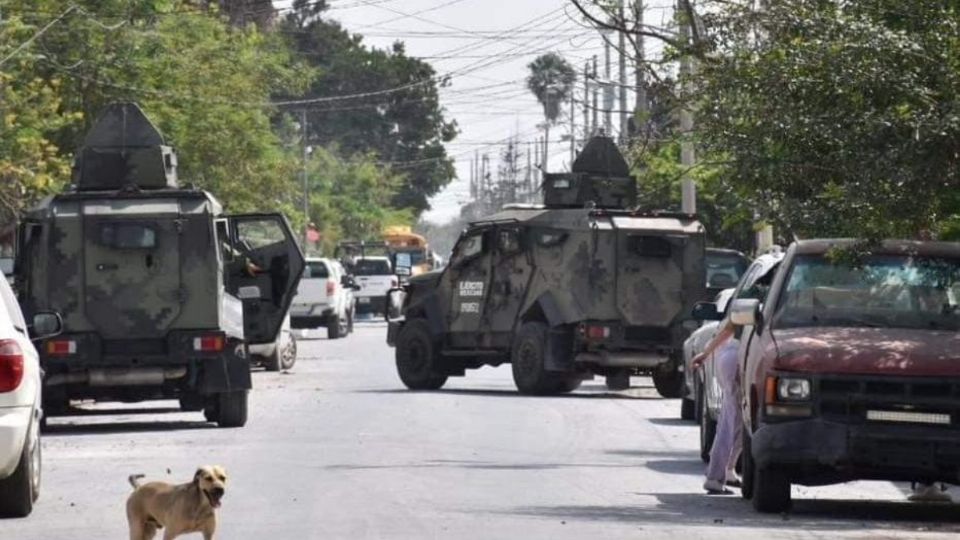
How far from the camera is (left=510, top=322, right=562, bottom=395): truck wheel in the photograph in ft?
103

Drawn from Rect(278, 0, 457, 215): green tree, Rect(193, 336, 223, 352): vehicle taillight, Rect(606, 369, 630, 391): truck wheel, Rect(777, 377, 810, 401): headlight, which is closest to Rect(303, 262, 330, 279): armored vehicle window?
Rect(606, 369, 630, 391): truck wheel

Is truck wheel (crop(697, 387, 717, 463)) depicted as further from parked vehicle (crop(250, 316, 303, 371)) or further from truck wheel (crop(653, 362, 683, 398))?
parked vehicle (crop(250, 316, 303, 371))

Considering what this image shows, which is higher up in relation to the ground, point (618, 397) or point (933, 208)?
point (933, 208)

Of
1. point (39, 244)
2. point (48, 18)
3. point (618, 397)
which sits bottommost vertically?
point (618, 397)

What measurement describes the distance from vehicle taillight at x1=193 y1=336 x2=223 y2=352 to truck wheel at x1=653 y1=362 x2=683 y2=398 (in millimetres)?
8306

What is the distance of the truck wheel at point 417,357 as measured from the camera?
32.8 meters

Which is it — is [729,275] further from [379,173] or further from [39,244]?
[379,173]

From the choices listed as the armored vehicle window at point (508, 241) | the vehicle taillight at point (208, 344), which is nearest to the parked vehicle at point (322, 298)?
the armored vehicle window at point (508, 241)

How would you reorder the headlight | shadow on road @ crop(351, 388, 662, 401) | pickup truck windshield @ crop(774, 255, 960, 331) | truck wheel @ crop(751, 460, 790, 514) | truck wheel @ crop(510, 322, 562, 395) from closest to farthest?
1. the headlight
2. truck wheel @ crop(751, 460, 790, 514)
3. pickup truck windshield @ crop(774, 255, 960, 331)
4. truck wheel @ crop(510, 322, 562, 395)
5. shadow on road @ crop(351, 388, 662, 401)

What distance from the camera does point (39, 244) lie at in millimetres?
25453

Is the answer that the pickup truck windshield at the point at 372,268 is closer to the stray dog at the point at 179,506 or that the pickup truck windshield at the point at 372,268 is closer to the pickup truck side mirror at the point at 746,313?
the pickup truck side mirror at the point at 746,313

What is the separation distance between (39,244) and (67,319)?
2.87ft

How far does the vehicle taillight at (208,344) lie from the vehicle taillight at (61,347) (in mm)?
1224

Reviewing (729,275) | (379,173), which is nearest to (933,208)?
(729,275)
